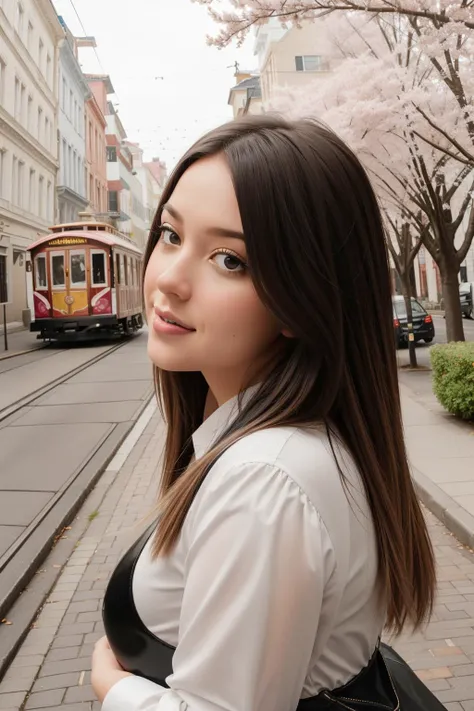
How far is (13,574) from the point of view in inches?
165

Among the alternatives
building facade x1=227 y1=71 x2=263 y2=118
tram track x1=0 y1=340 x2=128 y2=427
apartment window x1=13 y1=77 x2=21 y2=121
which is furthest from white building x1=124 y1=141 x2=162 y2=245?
tram track x1=0 y1=340 x2=128 y2=427

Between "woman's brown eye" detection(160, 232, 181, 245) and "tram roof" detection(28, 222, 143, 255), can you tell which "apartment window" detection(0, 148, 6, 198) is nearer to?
"tram roof" detection(28, 222, 143, 255)

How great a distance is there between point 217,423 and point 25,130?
35103mm

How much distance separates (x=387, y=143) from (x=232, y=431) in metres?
14.6

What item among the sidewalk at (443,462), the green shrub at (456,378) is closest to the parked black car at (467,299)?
the sidewalk at (443,462)

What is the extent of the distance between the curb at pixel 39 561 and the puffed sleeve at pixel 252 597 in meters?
2.81

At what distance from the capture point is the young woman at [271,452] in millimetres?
810

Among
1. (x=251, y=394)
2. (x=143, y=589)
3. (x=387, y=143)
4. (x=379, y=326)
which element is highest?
(x=387, y=143)

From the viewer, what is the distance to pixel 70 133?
43844 mm

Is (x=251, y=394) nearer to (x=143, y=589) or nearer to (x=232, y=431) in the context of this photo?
(x=232, y=431)

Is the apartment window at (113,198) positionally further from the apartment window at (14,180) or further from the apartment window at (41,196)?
the apartment window at (14,180)

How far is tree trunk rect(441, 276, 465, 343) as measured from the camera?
1347 cm

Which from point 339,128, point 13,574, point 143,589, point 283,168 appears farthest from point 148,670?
point 339,128

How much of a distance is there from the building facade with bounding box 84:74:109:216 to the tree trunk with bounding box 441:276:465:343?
3920 centimetres
